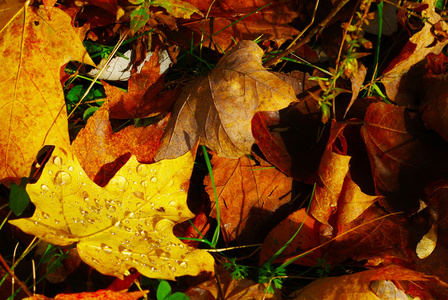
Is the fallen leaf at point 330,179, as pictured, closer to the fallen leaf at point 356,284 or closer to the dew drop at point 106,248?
the fallen leaf at point 356,284

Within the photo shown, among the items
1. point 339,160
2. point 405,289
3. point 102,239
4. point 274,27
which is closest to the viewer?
point 102,239

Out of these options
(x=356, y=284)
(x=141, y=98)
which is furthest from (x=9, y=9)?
(x=356, y=284)

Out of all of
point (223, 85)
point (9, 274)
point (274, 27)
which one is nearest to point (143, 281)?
point (9, 274)

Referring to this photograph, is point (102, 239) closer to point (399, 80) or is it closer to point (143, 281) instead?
point (143, 281)

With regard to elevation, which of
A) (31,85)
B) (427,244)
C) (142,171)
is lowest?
(427,244)

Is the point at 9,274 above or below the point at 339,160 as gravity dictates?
below

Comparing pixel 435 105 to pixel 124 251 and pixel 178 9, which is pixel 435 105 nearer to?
pixel 178 9

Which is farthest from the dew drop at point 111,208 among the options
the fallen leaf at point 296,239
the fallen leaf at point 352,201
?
the fallen leaf at point 352,201

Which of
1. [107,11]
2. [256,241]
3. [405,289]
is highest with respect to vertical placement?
[107,11]
